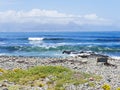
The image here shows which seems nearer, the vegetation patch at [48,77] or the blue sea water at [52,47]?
the vegetation patch at [48,77]

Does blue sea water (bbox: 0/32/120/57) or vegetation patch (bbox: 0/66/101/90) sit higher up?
vegetation patch (bbox: 0/66/101/90)

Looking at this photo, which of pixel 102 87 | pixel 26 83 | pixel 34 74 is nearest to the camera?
pixel 102 87

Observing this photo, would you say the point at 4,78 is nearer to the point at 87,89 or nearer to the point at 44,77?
the point at 44,77

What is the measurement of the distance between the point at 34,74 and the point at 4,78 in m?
1.45

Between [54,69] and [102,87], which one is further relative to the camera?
[54,69]

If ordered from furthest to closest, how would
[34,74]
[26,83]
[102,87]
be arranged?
[34,74] → [26,83] → [102,87]

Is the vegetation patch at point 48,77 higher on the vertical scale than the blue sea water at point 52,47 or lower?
higher

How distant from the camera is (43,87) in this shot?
608 inches

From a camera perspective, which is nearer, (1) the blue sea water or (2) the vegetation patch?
(2) the vegetation patch

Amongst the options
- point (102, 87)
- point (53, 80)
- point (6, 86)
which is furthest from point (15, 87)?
point (102, 87)

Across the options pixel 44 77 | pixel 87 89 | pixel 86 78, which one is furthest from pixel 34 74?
pixel 87 89

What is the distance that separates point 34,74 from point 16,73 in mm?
875

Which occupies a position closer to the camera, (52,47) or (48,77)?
(48,77)

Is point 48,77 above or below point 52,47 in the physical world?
above
